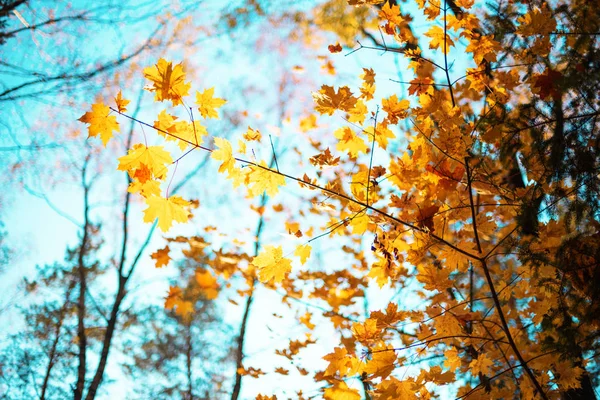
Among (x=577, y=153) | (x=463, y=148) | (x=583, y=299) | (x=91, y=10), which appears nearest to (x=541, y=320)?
(x=583, y=299)

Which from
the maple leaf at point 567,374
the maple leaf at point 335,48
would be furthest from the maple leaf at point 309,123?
the maple leaf at point 567,374

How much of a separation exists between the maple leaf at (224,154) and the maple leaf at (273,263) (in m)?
0.32

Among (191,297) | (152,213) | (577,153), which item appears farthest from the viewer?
(191,297)

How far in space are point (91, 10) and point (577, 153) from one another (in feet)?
11.1

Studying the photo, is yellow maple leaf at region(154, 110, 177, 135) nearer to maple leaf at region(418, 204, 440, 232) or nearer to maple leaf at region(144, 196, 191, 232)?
maple leaf at region(144, 196, 191, 232)

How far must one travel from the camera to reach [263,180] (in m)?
1.39

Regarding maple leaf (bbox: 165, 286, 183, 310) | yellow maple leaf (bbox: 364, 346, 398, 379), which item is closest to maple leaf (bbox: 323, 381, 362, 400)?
yellow maple leaf (bbox: 364, 346, 398, 379)

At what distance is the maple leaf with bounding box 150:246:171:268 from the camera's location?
8.84ft

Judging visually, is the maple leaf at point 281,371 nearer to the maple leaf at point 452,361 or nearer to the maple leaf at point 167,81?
the maple leaf at point 452,361

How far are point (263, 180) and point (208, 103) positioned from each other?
35 cm

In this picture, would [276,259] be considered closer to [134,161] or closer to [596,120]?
[134,161]

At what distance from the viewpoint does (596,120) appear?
1.75 m

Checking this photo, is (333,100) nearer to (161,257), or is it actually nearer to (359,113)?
(359,113)

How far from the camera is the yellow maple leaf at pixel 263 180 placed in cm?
134
